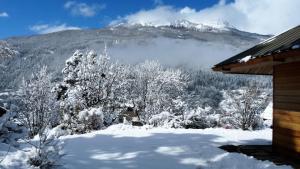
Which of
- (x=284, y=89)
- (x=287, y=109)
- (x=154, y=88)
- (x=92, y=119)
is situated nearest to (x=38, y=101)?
(x=92, y=119)

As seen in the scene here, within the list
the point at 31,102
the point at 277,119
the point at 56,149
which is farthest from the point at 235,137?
the point at 31,102

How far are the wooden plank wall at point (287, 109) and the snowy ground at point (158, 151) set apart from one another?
41.4 inches

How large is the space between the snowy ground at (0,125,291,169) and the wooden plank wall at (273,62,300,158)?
1.05 meters

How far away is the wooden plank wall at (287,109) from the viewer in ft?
29.0

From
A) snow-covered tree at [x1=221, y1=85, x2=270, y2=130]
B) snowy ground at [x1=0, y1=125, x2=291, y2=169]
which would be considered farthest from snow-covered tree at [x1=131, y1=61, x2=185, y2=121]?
snowy ground at [x1=0, y1=125, x2=291, y2=169]

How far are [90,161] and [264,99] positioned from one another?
65.3 ft

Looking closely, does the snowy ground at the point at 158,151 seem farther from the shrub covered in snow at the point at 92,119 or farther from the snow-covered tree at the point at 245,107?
the snow-covered tree at the point at 245,107

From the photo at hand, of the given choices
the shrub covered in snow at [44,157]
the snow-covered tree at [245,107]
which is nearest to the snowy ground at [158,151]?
the shrub covered in snow at [44,157]

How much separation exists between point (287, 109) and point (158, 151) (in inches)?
121

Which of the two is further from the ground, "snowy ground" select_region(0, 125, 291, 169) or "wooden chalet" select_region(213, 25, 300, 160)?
"wooden chalet" select_region(213, 25, 300, 160)

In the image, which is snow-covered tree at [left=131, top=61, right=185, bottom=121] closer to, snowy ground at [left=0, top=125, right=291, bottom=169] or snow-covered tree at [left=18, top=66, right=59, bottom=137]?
snow-covered tree at [left=18, top=66, right=59, bottom=137]

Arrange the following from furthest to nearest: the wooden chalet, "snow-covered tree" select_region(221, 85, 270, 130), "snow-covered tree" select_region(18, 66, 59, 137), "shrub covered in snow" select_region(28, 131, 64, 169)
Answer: "snow-covered tree" select_region(18, 66, 59, 137) → "snow-covered tree" select_region(221, 85, 270, 130) → the wooden chalet → "shrub covered in snow" select_region(28, 131, 64, 169)

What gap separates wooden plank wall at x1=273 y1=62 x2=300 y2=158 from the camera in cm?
885

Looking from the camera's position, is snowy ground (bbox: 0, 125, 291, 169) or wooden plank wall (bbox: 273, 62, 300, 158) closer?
snowy ground (bbox: 0, 125, 291, 169)
